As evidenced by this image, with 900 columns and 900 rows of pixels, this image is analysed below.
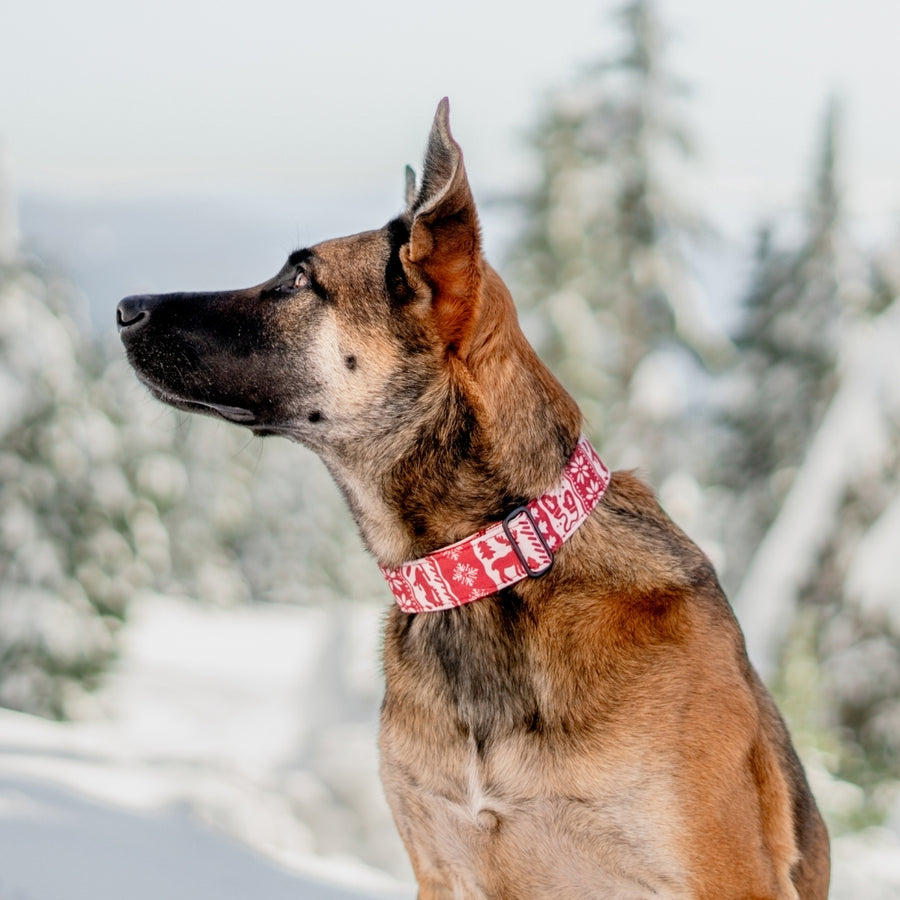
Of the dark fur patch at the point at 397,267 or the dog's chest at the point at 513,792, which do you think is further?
the dark fur patch at the point at 397,267

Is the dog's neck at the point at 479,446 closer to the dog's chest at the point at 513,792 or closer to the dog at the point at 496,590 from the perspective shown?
the dog at the point at 496,590

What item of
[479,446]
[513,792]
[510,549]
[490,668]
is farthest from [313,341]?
[513,792]

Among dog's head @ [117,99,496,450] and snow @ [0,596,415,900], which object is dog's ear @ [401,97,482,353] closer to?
dog's head @ [117,99,496,450]

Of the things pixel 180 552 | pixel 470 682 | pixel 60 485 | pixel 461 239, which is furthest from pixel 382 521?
pixel 180 552

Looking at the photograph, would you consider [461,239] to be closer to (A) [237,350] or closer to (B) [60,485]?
(A) [237,350]

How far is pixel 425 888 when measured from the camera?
3.56 m

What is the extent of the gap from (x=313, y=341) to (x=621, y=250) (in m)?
15.2

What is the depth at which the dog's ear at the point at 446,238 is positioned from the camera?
10.1 ft

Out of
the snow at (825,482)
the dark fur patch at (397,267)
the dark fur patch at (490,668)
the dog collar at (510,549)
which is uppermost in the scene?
the snow at (825,482)

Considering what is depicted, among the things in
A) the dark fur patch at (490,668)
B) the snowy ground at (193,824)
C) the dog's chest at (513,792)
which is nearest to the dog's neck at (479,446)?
the dark fur patch at (490,668)

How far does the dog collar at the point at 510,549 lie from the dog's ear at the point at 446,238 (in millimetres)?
537

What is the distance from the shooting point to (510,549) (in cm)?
320

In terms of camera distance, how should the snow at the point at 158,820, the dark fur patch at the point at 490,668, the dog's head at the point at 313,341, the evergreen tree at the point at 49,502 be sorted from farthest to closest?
the evergreen tree at the point at 49,502
the snow at the point at 158,820
the dog's head at the point at 313,341
the dark fur patch at the point at 490,668

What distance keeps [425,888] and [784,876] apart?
113cm
